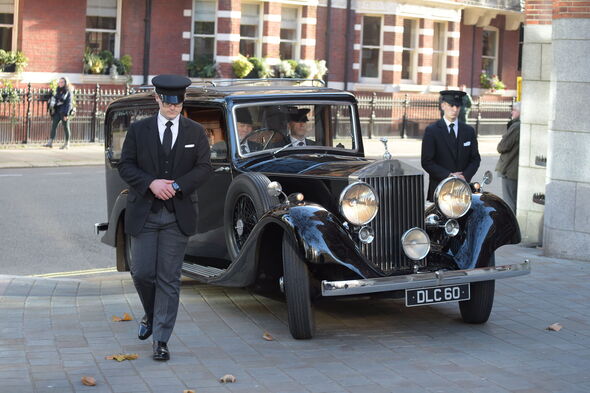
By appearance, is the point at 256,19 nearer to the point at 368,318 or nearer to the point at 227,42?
the point at 227,42

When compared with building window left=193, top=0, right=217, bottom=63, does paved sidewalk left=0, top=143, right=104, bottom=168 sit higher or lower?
lower

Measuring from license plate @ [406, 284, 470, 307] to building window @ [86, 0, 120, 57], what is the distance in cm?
2163

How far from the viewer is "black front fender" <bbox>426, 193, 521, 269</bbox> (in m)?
8.03

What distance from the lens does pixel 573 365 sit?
23.1ft

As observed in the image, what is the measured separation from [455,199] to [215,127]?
7.39 ft

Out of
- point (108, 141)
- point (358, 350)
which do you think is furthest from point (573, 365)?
point (108, 141)

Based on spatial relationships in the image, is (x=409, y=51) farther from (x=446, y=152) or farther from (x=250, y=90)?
(x=250, y=90)

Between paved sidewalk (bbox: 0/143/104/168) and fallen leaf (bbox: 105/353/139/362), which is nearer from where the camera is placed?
fallen leaf (bbox: 105/353/139/362)

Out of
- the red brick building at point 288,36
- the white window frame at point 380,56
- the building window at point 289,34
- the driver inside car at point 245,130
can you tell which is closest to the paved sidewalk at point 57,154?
the red brick building at point 288,36

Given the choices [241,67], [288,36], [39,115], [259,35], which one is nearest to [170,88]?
[39,115]

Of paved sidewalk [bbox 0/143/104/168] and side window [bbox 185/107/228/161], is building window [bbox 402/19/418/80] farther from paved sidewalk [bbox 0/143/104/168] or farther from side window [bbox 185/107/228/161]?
side window [bbox 185/107/228/161]

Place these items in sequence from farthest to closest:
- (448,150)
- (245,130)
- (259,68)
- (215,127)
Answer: (259,68) < (448,150) < (215,127) < (245,130)

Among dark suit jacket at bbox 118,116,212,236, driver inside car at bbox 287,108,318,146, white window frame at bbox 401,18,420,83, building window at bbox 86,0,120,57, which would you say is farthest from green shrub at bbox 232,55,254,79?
dark suit jacket at bbox 118,116,212,236

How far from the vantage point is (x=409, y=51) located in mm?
36562
